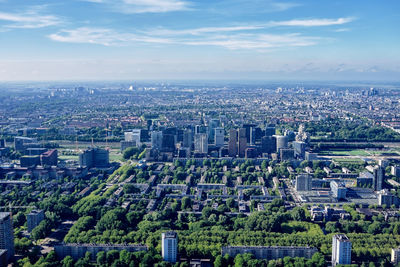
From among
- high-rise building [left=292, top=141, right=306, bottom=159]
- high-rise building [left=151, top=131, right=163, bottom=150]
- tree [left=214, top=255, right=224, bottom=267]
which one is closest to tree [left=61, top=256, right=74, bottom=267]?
tree [left=214, top=255, right=224, bottom=267]

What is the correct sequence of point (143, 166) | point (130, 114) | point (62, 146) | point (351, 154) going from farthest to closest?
point (130, 114) → point (62, 146) → point (351, 154) → point (143, 166)

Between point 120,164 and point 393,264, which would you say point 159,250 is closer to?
point 393,264

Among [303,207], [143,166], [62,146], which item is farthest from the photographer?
[62,146]

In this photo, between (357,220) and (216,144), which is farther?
(216,144)

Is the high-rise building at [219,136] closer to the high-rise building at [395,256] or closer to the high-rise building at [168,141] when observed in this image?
the high-rise building at [168,141]

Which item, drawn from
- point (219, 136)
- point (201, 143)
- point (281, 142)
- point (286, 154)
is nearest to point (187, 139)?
point (201, 143)

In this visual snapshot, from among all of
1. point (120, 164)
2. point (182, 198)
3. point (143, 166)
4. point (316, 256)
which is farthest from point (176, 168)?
point (316, 256)

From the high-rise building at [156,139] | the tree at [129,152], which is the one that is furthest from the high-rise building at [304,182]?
the tree at [129,152]

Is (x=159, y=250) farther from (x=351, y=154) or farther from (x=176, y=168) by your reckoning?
(x=351, y=154)

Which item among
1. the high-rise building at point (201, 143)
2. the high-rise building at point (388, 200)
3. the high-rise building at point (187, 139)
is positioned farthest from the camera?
the high-rise building at point (187, 139)
